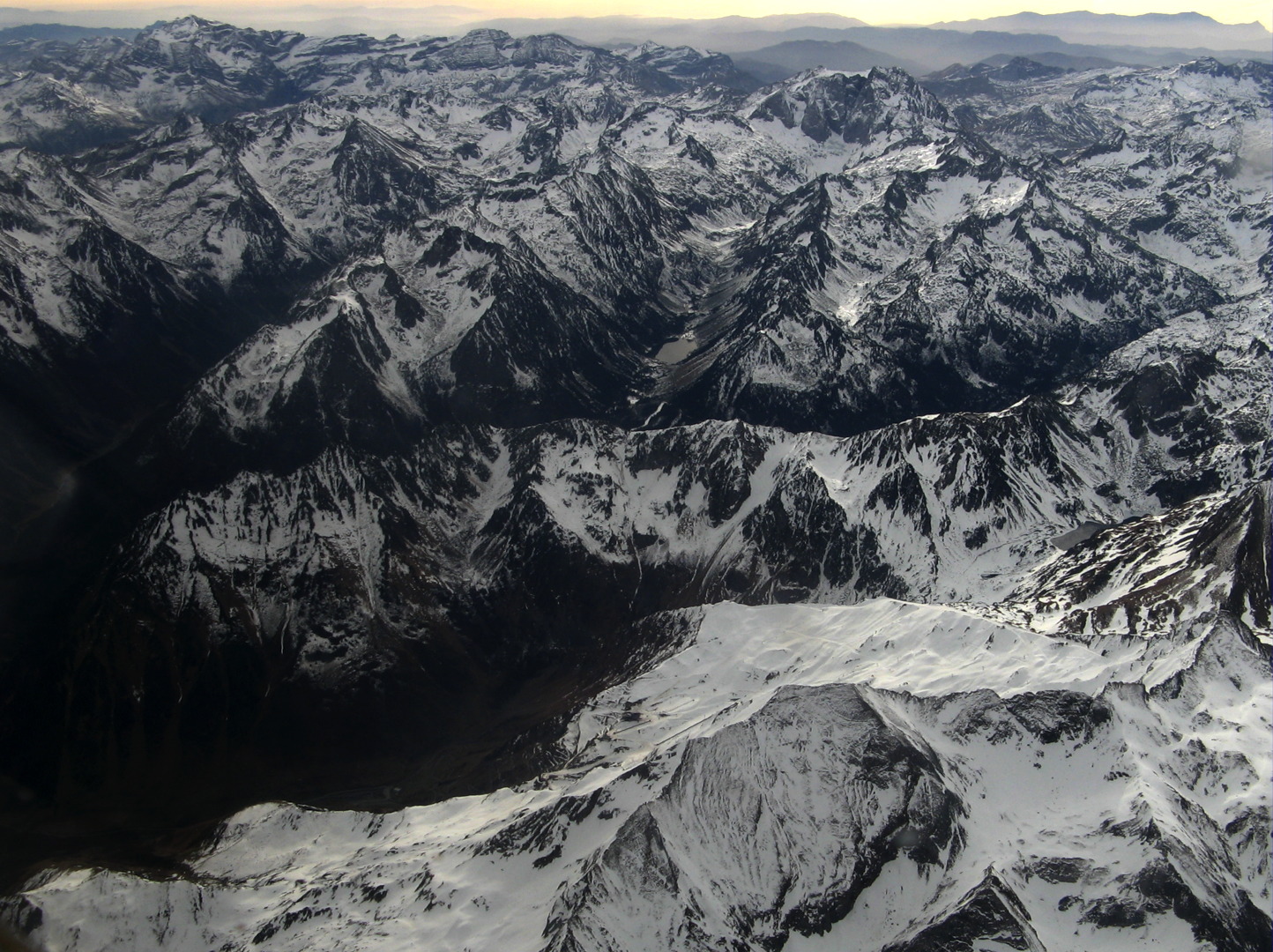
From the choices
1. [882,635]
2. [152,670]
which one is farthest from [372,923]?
[152,670]

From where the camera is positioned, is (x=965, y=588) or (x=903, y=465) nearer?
(x=965, y=588)

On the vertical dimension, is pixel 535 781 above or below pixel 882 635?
below

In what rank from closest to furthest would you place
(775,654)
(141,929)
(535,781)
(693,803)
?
(693,803) < (141,929) < (535,781) < (775,654)

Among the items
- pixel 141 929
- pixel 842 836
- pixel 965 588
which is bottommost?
pixel 141 929

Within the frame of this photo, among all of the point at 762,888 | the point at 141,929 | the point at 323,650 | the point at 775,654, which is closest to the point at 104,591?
the point at 323,650

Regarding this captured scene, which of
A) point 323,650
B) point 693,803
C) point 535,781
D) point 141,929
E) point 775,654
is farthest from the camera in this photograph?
point 323,650

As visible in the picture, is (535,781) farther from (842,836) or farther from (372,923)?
(842,836)

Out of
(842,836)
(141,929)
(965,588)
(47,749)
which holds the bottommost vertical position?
(47,749)

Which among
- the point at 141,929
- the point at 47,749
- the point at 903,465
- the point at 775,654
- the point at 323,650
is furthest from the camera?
the point at 903,465

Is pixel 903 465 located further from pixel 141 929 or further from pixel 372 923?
pixel 141 929
